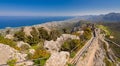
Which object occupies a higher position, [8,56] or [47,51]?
[8,56]

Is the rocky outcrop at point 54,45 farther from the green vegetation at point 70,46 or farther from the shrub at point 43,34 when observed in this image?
the shrub at point 43,34

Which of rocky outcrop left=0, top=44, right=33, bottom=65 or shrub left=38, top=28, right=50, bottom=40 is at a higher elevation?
rocky outcrop left=0, top=44, right=33, bottom=65

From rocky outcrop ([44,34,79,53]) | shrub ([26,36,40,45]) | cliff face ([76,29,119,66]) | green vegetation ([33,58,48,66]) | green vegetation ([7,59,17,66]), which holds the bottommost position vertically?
cliff face ([76,29,119,66])

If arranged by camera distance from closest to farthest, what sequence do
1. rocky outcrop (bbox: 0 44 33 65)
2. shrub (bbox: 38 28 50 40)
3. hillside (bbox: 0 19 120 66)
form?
rocky outcrop (bbox: 0 44 33 65) → hillside (bbox: 0 19 120 66) → shrub (bbox: 38 28 50 40)

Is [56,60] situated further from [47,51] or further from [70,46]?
[70,46]

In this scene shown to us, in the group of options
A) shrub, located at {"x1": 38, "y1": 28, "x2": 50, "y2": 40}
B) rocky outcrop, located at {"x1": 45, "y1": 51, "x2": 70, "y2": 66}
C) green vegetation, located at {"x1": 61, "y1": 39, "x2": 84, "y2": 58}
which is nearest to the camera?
rocky outcrop, located at {"x1": 45, "y1": 51, "x2": 70, "y2": 66}

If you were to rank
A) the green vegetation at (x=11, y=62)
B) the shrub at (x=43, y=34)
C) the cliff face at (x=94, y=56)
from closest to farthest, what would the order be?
1. the green vegetation at (x=11, y=62)
2. the cliff face at (x=94, y=56)
3. the shrub at (x=43, y=34)

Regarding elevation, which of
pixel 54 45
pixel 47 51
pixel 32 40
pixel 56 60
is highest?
pixel 56 60

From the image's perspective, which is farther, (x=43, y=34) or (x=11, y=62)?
(x=43, y=34)

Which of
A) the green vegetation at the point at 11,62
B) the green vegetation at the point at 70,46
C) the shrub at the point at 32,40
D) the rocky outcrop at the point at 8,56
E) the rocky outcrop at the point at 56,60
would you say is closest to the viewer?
the green vegetation at the point at 11,62

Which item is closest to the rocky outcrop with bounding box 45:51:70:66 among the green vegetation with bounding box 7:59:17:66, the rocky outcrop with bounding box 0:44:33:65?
the rocky outcrop with bounding box 0:44:33:65

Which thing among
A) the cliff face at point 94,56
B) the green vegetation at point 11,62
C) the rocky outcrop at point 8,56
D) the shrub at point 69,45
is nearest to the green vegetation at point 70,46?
the shrub at point 69,45

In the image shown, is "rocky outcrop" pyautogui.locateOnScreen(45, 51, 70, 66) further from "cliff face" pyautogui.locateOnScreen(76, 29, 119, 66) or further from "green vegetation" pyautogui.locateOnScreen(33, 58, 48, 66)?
"cliff face" pyautogui.locateOnScreen(76, 29, 119, 66)

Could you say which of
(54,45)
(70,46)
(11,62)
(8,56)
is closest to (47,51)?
(8,56)
